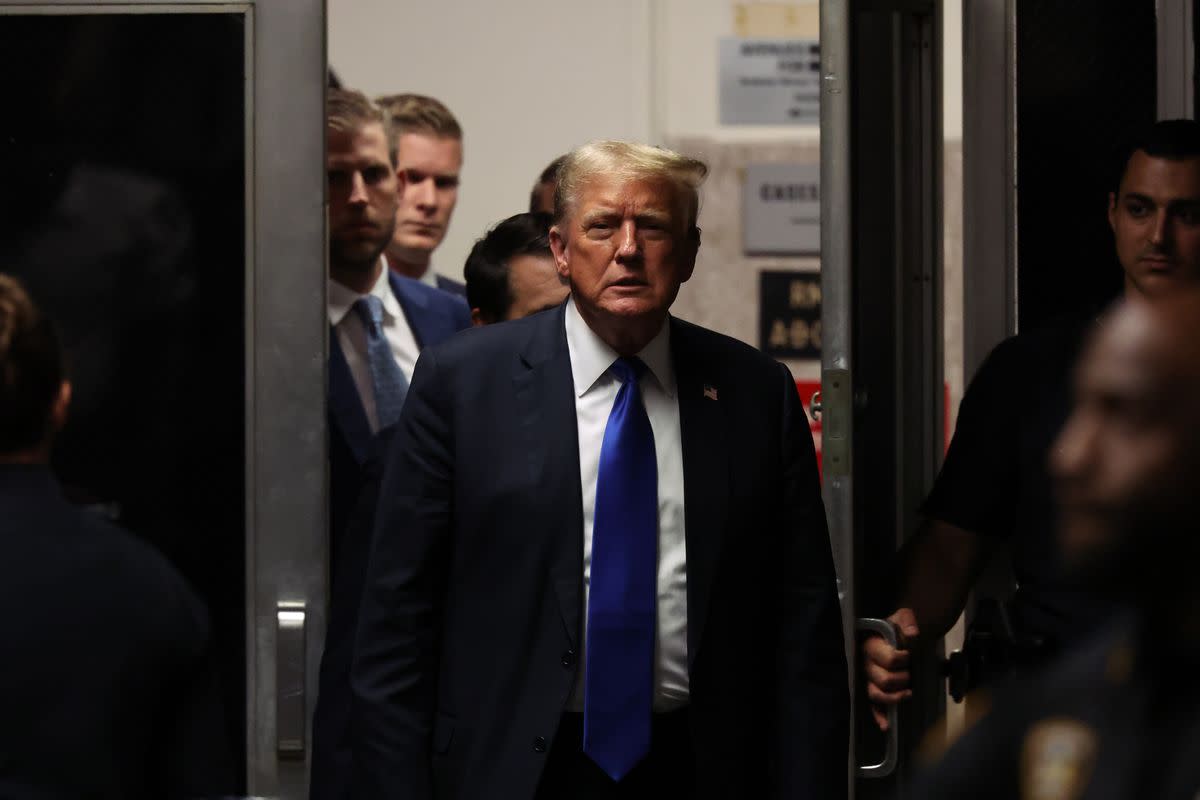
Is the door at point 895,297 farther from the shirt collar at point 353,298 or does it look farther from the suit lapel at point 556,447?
the shirt collar at point 353,298

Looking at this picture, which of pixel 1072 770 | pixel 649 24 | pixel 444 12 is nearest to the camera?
pixel 1072 770

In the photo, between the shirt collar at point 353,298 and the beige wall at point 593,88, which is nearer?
the shirt collar at point 353,298

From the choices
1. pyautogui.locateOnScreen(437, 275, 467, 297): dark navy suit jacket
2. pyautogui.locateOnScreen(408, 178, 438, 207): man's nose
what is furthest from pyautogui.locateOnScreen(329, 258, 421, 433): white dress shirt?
pyautogui.locateOnScreen(408, 178, 438, 207): man's nose

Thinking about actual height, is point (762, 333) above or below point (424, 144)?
below

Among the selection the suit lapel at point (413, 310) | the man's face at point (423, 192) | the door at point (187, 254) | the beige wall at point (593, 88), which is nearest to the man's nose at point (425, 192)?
the man's face at point (423, 192)

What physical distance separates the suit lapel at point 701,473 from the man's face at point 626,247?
0.11 meters

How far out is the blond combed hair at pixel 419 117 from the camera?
5436 millimetres

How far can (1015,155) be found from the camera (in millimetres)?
3248

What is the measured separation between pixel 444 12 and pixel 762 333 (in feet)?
6.37

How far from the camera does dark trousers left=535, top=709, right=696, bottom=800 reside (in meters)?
2.54

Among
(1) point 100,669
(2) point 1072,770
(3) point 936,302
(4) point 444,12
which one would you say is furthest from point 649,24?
(2) point 1072,770

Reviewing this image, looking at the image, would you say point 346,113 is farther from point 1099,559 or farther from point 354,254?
point 1099,559

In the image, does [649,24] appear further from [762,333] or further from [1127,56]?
[1127,56]

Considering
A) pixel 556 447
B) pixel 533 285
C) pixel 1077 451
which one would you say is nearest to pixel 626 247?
pixel 556 447
